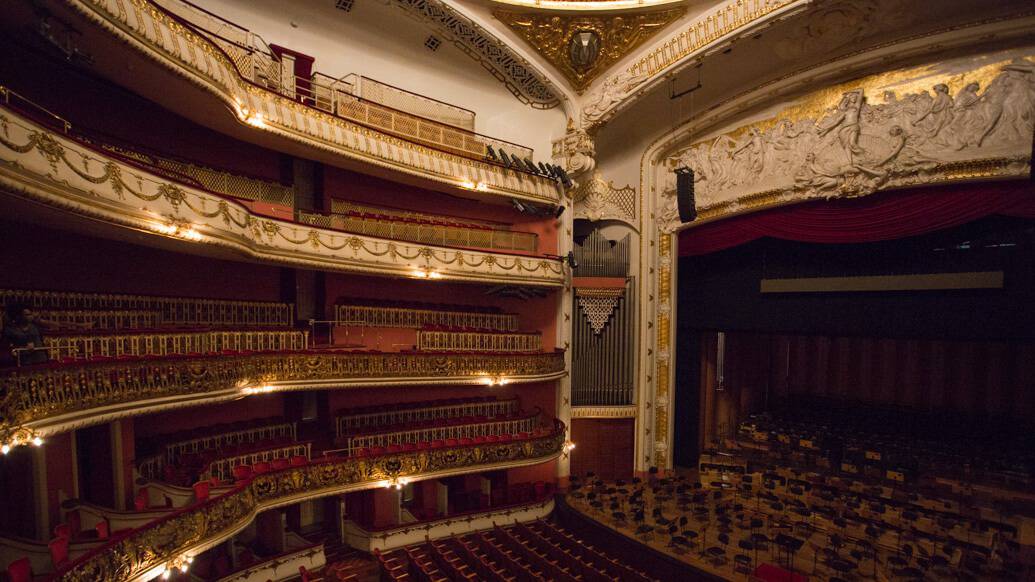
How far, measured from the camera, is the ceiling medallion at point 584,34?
13055 millimetres

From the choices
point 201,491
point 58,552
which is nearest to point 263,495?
point 201,491

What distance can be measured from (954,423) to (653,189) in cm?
1099

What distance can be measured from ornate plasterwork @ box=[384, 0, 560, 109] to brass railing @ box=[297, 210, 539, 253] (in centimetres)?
431

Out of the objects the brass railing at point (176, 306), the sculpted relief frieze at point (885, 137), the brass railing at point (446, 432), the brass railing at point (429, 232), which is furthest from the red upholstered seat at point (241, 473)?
the sculpted relief frieze at point (885, 137)

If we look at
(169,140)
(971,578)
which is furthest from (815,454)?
(169,140)

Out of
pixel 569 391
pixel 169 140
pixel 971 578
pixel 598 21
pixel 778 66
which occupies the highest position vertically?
pixel 598 21

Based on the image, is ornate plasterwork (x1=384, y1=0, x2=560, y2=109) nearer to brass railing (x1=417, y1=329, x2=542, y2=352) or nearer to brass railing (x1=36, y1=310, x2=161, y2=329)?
brass railing (x1=417, y1=329, x2=542, y2=352)

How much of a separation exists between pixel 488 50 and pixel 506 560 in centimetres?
1310

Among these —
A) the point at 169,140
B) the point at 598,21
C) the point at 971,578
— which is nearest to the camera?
the point at 971,578

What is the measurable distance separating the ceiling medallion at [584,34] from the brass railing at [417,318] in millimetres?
7613

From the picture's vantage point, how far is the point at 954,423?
14.4 meters

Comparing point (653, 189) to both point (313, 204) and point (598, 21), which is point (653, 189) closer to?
point (598, 21)

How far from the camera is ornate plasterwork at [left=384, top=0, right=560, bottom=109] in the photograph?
513 inches

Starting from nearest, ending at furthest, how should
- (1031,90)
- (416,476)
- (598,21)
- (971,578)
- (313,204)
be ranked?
1. (971,578)
2. (1031,90)
3. (416,476)
4. (313,204)
5. (598,21)
